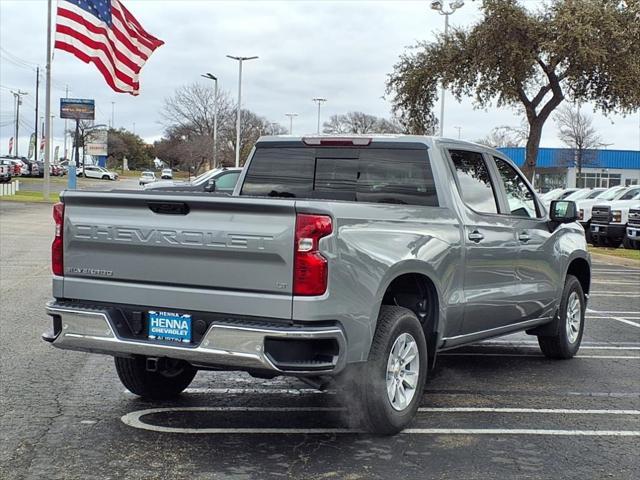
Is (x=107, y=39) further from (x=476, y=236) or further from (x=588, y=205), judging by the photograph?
(x=588, y=205)

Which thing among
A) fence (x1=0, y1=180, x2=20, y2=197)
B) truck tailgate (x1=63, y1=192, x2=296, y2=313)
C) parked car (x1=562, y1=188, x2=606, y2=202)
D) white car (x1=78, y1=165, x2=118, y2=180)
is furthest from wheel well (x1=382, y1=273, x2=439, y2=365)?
white car (x1=78, y1=165, x2=118, y2=180)

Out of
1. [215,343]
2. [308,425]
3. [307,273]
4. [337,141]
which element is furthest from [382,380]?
[337,141]

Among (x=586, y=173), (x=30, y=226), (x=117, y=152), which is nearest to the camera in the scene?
(x=30, y=226)

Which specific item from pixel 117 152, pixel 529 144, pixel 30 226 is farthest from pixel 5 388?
pixel 117 152

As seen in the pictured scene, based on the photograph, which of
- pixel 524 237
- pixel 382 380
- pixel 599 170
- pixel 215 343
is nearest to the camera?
pixel 215 343

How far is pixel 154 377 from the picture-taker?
5.84 m

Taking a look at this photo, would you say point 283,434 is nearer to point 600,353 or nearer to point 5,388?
point 5,388

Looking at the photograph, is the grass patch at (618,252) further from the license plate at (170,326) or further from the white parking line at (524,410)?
the license plate at (170,326)

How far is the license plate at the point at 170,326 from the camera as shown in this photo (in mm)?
4664

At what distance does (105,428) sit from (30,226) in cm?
1916

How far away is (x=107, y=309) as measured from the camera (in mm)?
4895

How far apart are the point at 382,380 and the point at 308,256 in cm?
103

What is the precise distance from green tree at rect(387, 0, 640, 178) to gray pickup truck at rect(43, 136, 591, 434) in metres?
22.3

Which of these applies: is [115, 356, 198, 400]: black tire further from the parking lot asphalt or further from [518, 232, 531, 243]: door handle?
[518, 232, 531, 243]: door handle
